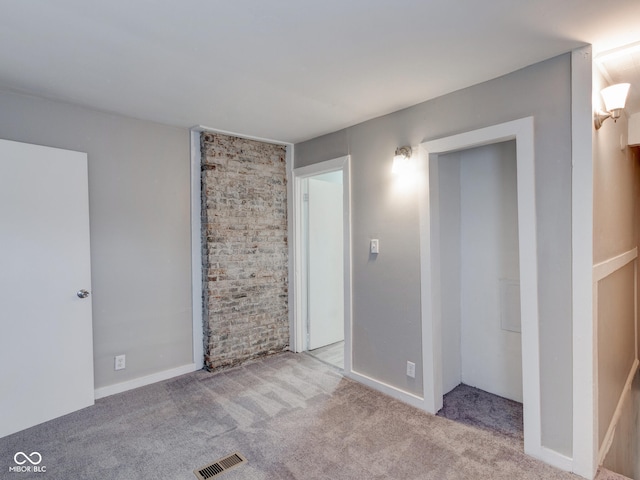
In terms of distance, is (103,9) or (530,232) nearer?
(103,9)

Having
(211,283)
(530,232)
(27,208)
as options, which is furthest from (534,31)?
(27,208)

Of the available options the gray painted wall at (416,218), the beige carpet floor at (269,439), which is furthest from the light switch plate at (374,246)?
the beige carpet floor at (269,439)

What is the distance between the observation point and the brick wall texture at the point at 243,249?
11.5ft

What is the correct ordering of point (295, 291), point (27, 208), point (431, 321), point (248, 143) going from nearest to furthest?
point (27, 208) → point (431, 321) → point (248, 143) → point (295, 291)

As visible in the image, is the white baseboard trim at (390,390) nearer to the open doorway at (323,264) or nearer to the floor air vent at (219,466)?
the open doorway at (323,264)

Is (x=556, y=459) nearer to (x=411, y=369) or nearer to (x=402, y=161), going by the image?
(x=411, y=369)

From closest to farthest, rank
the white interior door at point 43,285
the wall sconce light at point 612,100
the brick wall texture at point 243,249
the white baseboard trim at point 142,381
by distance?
the wall sconce light at point 612,100
the white interior door at point 43,285
the white baseboard trim at point 142,381
the brick wall texture at point 243,249

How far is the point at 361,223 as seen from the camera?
10.6 ft

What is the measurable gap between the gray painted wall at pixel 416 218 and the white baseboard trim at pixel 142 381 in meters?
1.65

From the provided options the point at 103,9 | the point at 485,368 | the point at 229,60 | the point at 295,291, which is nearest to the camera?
the point at 103,9

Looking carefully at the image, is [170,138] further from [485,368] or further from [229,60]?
[485,368]

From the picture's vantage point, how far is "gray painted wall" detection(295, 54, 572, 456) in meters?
2.05

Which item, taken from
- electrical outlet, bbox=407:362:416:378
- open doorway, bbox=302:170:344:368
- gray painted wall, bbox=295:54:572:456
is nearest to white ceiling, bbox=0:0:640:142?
gray painted wall, bbox=295:54:572:456

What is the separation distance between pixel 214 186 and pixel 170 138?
1.94 feet
